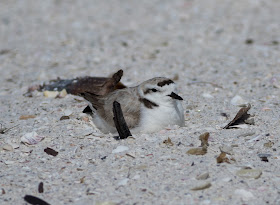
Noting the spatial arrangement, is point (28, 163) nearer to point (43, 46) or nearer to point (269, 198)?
point (269, 198)

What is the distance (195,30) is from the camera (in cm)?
1062

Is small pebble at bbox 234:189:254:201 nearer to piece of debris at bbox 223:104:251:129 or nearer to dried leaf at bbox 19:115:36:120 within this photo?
piece of debris at bbox 223:104:251:129

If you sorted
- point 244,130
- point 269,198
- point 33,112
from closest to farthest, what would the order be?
point 269,198
point 244,130
point 33,112

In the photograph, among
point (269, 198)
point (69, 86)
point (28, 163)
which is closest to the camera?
point (269, 198)

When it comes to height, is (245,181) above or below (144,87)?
below

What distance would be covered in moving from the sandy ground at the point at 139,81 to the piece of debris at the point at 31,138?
50mm

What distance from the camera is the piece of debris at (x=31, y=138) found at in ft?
16.1

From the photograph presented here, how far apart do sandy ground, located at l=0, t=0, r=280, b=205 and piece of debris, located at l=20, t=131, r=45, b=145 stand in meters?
0.05

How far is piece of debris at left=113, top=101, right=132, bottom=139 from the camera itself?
4956mm

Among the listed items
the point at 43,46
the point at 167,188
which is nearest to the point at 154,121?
the point at 167,188

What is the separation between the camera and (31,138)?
4969 millimetres

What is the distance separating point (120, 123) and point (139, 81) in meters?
2.66

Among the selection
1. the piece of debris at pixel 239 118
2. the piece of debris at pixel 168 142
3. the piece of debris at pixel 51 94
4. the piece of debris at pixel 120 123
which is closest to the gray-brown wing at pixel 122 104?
the piece of debris at pixel 120 123

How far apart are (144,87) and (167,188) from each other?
148 centimetres
